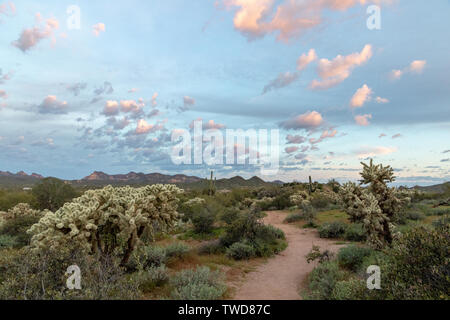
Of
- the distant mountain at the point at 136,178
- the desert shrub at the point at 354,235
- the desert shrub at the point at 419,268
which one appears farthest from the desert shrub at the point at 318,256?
the distant mountain at the point at 136,178

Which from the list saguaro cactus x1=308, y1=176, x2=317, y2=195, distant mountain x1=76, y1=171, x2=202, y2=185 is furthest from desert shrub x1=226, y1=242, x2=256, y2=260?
distant mountain x1=76, y1=171, x2=202, y2=185

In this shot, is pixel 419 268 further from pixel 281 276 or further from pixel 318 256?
pixel 281 276

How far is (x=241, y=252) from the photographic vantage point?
11859mm

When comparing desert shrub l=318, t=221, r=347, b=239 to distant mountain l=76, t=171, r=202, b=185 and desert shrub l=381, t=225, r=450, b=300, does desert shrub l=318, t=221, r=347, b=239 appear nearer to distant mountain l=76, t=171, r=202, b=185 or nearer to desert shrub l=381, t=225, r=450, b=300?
desert shrub l=381, t=225, r=450, b=300

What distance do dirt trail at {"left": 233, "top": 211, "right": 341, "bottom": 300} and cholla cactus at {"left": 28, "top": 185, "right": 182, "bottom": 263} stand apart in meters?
3.34

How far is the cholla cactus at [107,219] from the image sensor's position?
623 centimetres

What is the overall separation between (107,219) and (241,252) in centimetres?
664

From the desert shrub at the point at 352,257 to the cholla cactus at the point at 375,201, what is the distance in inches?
40.8

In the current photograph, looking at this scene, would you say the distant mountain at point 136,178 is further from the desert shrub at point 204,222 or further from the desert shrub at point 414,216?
the desert shrub at point 414,216

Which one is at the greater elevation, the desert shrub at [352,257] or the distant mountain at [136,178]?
the distant mountain at [136,178]

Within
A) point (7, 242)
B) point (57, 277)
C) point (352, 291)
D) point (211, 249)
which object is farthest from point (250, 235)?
point (7, 242)
